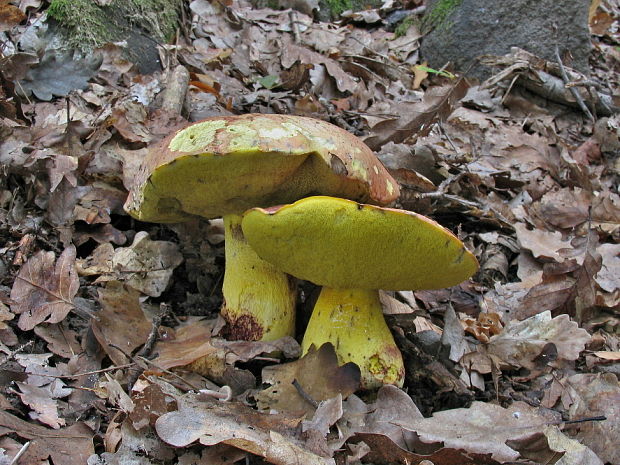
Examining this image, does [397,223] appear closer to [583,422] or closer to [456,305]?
[583,422]

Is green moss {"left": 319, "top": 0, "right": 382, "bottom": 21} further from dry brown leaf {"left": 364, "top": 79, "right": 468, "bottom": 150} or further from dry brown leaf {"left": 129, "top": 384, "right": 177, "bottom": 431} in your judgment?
dry brown leaf {"left": 129, "top": 384, "right": 177, "bottom": 431}

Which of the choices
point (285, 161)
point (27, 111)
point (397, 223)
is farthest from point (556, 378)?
point (27, 111)

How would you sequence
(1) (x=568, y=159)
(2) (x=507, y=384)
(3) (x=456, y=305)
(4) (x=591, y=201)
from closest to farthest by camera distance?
(2) (x=507, y=384) → (3) (x=456, y=305) → (4) (x=591, y=201) → (1) (x=568, y=159)

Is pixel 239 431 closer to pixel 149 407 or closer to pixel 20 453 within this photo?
pixel 149 407

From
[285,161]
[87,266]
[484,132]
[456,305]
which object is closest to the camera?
[285,161]

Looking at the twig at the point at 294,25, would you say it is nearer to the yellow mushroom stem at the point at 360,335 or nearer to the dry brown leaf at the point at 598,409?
the yellow mushroom stem at the point at 360,335

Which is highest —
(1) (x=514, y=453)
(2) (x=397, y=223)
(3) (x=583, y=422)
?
(2) (x=397, y=223)
